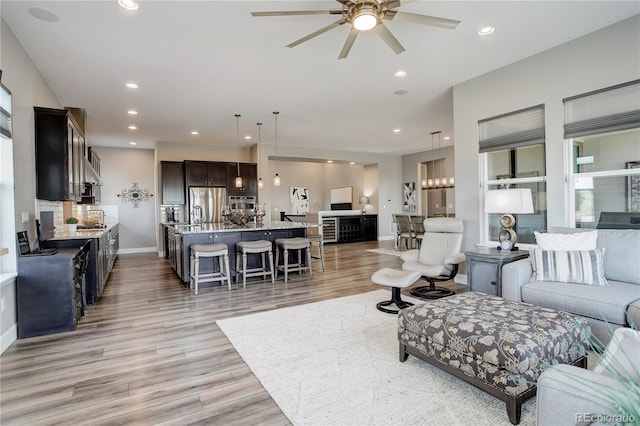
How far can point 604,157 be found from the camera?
Answer: 355 cm

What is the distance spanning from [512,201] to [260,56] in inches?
127

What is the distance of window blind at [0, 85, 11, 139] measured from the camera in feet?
9.37

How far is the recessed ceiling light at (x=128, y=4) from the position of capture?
9.09ft

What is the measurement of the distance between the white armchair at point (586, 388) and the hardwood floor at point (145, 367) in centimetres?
132

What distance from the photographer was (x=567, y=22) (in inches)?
129

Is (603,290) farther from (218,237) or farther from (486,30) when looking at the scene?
(218,237)

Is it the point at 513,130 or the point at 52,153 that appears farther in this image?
the point at 513,130

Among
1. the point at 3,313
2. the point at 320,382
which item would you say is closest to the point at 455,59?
the point at 320,382

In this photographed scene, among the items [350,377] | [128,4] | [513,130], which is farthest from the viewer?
[513,130]

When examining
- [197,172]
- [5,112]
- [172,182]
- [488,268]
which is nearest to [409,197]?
[197,172]

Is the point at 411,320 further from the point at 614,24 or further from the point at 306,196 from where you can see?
the point at 306,196

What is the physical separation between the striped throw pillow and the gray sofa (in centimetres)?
7

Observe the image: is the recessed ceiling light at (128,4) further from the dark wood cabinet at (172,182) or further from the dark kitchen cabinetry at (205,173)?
the dark wood cabinet at (172,182)

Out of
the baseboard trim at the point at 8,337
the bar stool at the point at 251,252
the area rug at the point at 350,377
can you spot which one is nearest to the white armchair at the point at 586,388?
the area rug at the point at 350,377
